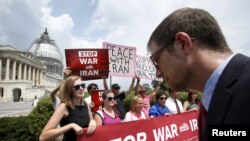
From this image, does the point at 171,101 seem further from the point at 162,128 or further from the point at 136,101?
the point at 162,128

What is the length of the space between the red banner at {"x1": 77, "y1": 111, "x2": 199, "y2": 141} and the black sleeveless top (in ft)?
0.37

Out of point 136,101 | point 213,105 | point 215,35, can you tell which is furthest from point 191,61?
point 136,101

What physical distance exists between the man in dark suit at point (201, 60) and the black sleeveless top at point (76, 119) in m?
2.56

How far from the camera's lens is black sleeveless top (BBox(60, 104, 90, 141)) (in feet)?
13.8

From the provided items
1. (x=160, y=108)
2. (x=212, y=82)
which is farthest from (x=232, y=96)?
(x=160, y=108)

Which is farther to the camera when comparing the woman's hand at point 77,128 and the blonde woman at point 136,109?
the blonde woman at point 136,109

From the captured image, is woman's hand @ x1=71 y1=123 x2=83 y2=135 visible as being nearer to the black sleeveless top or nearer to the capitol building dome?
the black sleeveless top

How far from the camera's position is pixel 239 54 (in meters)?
1.48

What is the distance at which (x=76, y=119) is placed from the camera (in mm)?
4363

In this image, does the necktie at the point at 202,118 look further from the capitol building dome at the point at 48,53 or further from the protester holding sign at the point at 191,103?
the capitol building dome at the point at 48,53

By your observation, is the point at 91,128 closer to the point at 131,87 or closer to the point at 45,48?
the point at 131,87

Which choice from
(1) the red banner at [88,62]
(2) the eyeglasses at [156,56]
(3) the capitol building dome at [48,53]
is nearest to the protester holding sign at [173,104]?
(1) the red banner at [88,62]

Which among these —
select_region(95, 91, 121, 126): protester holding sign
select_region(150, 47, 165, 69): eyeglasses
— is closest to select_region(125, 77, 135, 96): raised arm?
select_region(95, 91, 121, 126): protester holding sign

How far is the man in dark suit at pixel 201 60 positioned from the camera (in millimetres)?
1376
